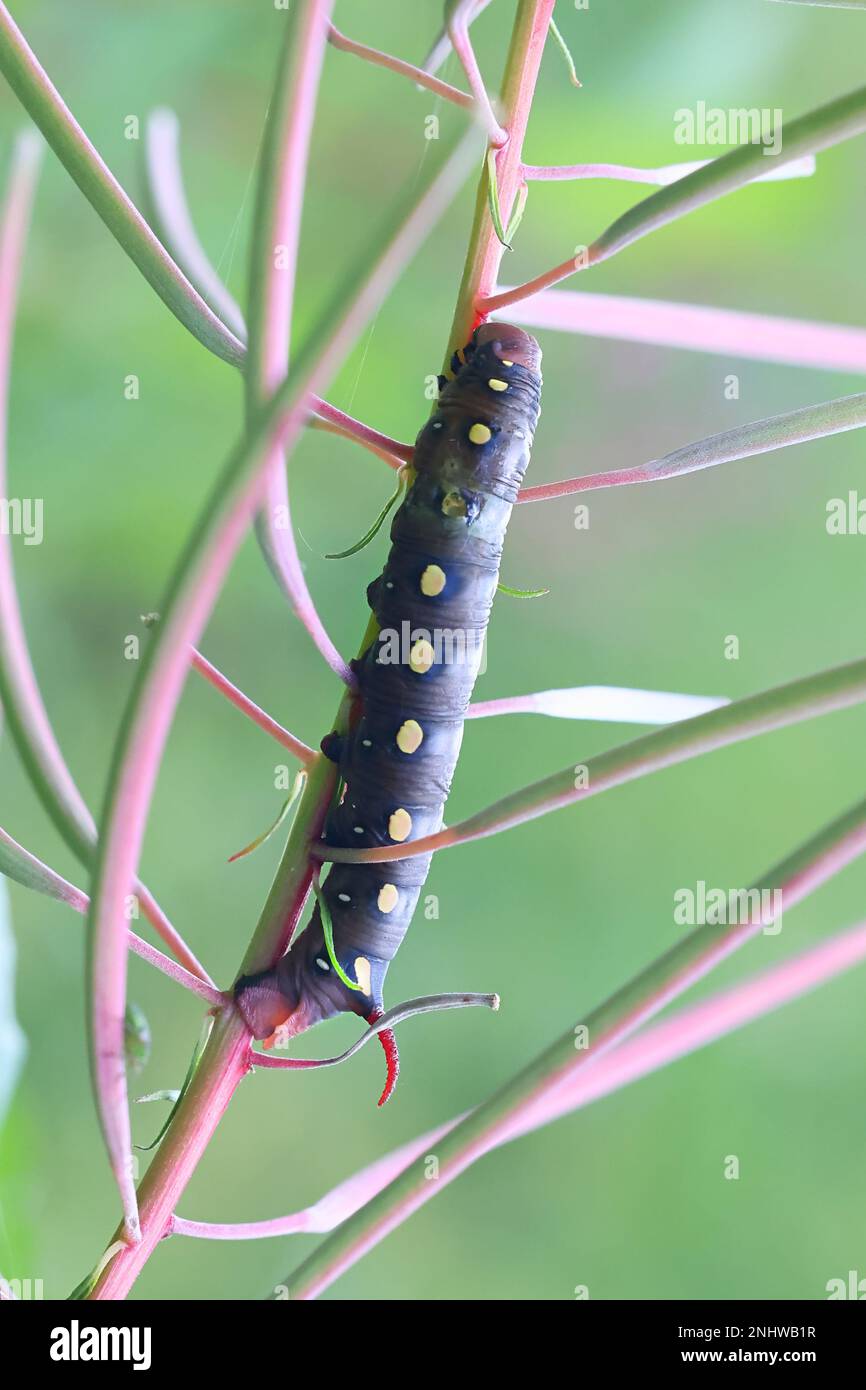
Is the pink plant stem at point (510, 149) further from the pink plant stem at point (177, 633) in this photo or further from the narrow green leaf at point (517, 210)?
the pink plant stem at point (177, 633)

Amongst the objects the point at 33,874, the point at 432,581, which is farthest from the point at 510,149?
the point at 33,874

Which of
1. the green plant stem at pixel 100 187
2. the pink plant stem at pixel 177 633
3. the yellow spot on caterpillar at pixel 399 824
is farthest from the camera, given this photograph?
the yellow spot on caterpillar at pixel 399 824

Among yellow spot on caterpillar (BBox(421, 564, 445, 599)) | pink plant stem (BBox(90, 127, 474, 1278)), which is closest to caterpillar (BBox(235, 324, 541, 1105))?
yellow spot on caterpillar (BBox(421, 564, 445, 599))

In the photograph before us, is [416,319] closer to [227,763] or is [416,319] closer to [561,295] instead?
[227,763]

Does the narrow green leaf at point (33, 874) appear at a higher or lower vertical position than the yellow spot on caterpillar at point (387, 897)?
lower

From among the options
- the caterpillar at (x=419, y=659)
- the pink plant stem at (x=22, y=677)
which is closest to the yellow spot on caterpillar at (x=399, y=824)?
the caterpillar at (x=419, y=659)

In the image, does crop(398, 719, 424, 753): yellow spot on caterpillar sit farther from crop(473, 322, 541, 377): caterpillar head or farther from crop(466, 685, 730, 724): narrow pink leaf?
crop(473, 322, 541, 377): caterpillar head
